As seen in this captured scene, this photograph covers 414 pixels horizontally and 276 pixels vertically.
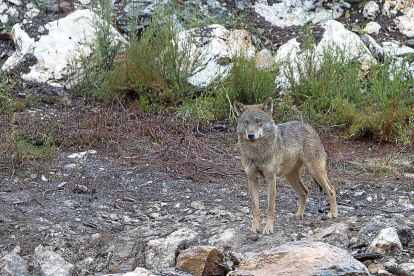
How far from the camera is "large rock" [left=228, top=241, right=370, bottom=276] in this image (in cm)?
439

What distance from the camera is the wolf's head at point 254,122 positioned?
6707 millimetres

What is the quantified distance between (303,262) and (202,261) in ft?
3.43

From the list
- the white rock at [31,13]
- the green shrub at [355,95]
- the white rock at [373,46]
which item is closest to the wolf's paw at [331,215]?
the green shrub at [355,95]

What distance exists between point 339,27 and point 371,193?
475 cm

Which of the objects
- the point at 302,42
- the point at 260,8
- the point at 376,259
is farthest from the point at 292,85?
the point at 376,259

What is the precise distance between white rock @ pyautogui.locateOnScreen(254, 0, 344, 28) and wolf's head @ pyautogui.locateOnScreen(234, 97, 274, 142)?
20.4 feet

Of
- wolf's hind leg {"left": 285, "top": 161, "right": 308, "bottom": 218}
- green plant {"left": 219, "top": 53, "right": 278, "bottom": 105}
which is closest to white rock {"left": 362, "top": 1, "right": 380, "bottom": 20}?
green plant {"left": 219, "top": 53, "right": 278, "bottom": 105}

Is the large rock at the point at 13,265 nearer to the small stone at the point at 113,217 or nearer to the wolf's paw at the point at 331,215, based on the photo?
the small stone at the point at 113,217

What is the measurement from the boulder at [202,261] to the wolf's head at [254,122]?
5.62 ft

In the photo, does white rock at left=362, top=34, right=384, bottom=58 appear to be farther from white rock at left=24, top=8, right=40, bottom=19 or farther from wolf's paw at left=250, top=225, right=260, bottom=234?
white rock at left=24, top=8, right=40, bottom=19

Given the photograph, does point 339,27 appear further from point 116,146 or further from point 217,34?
point 116,146

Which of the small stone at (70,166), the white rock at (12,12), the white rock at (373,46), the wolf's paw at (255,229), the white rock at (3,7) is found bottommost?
the small stone at (70,166)

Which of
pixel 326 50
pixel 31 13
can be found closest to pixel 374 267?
pixel 326 50

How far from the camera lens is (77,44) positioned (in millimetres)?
11750
